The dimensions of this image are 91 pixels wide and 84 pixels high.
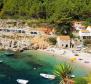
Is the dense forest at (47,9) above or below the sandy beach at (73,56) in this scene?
above

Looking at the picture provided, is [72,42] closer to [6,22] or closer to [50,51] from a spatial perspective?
[50,51]

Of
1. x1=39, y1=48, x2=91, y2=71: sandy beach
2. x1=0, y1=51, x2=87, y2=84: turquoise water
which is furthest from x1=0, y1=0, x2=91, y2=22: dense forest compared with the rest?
x1=0, y1=51, x2=87, y2=84: turquoise water

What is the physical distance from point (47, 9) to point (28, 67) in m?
28.8

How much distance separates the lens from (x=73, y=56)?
66.7 metres

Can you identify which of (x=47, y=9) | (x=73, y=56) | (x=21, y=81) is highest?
(x=47, y=9)

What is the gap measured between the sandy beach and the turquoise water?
1.84 metres

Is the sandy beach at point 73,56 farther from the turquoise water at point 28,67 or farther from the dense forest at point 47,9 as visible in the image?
the dense forest at point 47,9

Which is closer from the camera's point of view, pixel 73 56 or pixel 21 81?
pixel 21 81

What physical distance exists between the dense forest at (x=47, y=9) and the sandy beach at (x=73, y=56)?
10.4 m

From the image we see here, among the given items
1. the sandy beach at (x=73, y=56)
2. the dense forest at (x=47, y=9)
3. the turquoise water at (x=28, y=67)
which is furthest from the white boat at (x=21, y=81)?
the dense forest at (x=47, y=9)

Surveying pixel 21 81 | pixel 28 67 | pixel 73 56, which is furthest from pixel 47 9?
pixel 21 81

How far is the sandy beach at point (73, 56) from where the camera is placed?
2458 inches

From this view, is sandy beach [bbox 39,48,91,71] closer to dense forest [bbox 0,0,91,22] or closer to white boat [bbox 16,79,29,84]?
dense forest [bbox 0,0,91,22]

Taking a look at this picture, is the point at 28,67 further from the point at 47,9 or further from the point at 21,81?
the point at 47,9
